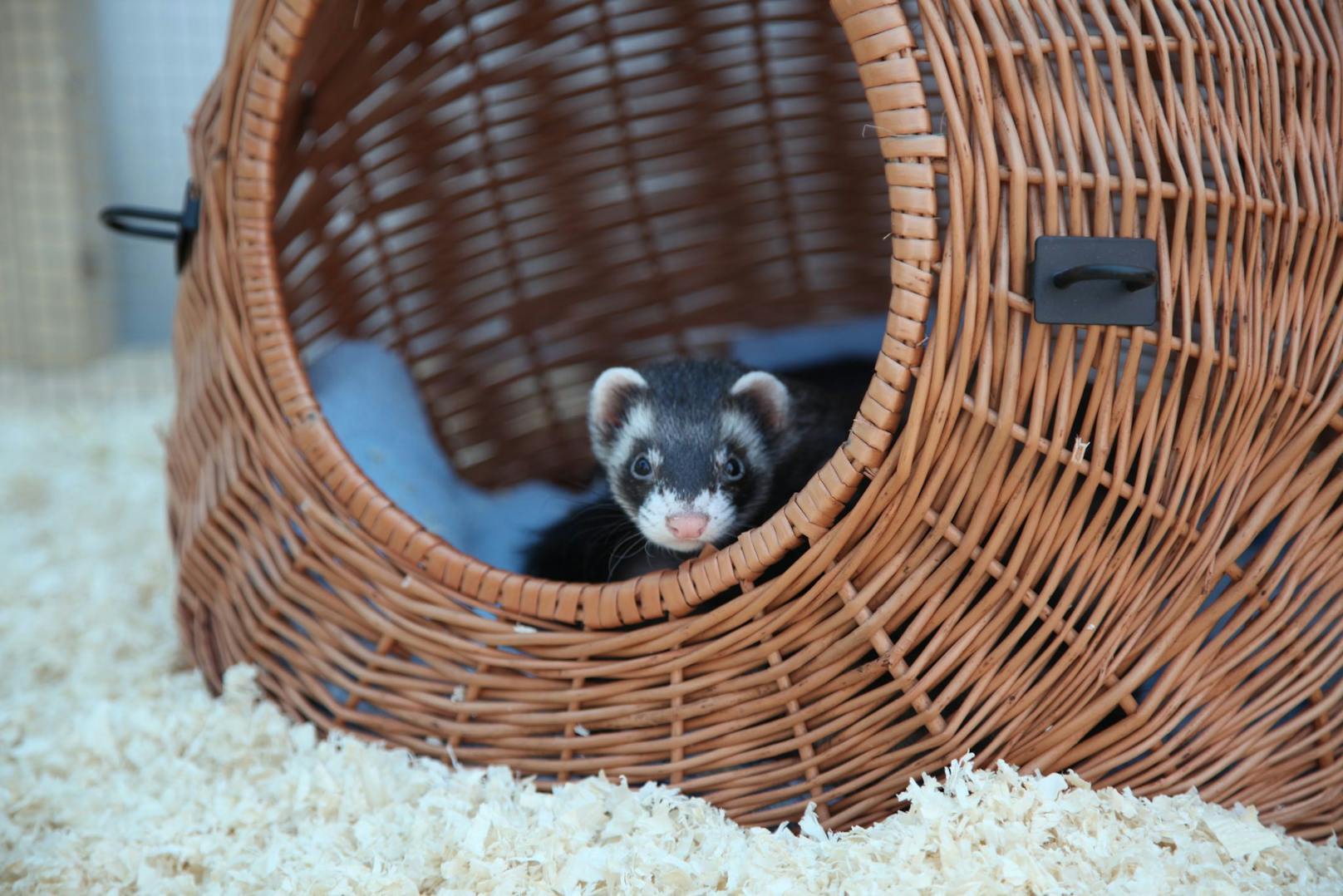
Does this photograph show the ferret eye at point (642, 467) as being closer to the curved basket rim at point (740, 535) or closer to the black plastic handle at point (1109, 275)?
the curved basket rim at point (740, 535)

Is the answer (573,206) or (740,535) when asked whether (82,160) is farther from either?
(740,535)

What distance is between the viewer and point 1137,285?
1.01 m

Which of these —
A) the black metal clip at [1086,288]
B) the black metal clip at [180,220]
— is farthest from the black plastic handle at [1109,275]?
the black metal clip at [180,220]

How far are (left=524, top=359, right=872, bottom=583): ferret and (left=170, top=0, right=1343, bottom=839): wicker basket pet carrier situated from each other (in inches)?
8.6

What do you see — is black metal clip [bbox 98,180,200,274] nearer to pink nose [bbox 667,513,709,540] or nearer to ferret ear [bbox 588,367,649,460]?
ferret ear [bbox 588,367,649,460]

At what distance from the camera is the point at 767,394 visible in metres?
1.63

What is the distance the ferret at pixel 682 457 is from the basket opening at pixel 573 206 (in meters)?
0.49

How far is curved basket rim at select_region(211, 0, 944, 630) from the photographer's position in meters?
1.05

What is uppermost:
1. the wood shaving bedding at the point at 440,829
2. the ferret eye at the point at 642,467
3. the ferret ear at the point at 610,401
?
the ferret ear at the point at 610,401

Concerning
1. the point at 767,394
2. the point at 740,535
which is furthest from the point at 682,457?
the point at 740,535

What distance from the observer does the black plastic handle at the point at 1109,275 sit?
976mm

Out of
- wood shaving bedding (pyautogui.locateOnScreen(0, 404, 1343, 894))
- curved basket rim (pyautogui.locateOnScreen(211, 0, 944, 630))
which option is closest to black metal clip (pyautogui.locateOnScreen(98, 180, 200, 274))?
curved basket rim (pyautogui.locateOnScreen(211, 0, 944, 630))

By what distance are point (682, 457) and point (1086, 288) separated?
0.68 meters

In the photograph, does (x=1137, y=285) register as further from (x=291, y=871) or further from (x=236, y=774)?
(x=236, y=774)
